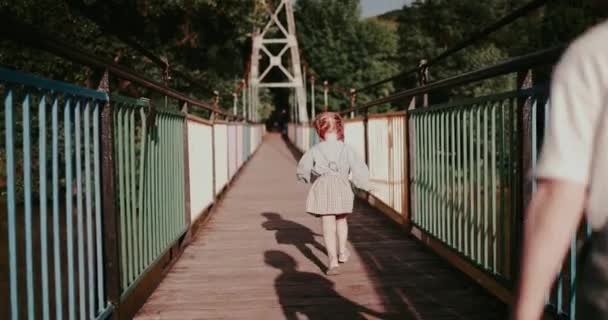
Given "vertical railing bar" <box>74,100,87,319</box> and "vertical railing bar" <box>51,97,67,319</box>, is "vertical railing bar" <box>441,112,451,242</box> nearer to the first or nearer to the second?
"vertical railing bar" <box>74,100,87,319</box>

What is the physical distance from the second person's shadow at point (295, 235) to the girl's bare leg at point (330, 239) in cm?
19

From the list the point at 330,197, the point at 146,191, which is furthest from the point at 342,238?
the point at 146,191

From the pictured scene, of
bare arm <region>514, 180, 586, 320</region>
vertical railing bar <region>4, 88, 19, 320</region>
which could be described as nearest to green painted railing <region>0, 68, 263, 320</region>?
vertical railing bar <region>4, 88, 19, 320</region>

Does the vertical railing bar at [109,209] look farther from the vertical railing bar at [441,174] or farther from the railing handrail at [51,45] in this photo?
the vertical railing bar at [441,174]

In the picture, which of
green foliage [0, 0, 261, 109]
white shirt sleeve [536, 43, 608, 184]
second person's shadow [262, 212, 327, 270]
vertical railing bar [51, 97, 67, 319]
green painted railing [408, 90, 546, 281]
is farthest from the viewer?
green foliage [0, 0, 261, 109]

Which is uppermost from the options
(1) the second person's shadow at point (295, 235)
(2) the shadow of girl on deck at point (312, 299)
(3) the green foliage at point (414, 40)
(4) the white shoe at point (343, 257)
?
(3) the green foliage at point (414, 40)

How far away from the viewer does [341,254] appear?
410cm

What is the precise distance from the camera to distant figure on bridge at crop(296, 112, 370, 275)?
157 inches

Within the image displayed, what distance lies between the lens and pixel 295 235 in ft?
17.8

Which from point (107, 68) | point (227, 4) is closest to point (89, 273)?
point (107, 68)

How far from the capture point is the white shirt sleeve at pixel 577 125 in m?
0.73

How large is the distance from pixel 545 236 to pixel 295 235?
473 cm

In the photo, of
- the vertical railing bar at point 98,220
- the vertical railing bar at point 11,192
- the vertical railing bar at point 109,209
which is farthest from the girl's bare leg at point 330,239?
the vertical railing bar at point 11,192

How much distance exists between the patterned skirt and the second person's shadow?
400 millimetres
